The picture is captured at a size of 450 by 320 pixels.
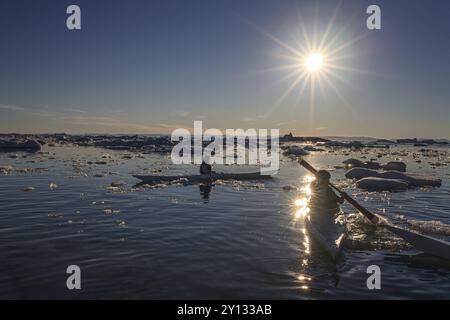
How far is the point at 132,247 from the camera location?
1250 cm

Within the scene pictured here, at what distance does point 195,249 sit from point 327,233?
4.79m

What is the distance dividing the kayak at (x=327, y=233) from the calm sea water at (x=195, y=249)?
0.34 meters

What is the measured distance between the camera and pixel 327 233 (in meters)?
13.4

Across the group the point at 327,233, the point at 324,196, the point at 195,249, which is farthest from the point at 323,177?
the point at 195,249

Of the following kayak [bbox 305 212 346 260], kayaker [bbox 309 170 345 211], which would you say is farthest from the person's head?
kayak [bbox 305 212 346 260]

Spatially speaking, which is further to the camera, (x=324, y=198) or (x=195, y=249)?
(x=324, y=198)

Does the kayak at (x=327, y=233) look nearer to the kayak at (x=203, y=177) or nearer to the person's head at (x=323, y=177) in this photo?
the person's head at (x=323, y=177)

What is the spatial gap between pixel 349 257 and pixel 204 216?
7.56 metres

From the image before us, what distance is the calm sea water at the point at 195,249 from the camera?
30.7ft

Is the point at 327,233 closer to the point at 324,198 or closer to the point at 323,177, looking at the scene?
the point at 324,198

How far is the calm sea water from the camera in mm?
9344

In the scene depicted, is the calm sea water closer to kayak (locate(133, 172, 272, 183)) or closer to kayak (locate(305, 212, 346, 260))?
kayak (locate(305, 212, 346, 260))
